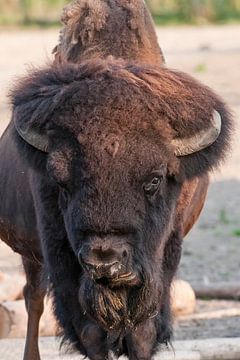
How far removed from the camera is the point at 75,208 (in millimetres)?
5609

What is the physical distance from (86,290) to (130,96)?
91cm

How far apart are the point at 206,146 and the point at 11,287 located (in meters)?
3.65

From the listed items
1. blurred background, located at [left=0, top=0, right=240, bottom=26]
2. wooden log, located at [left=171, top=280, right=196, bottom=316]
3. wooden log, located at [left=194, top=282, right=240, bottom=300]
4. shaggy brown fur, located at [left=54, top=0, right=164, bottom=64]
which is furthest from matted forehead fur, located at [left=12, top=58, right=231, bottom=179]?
blurred background, located at [left=0, top=0, right=240, bottom=26]

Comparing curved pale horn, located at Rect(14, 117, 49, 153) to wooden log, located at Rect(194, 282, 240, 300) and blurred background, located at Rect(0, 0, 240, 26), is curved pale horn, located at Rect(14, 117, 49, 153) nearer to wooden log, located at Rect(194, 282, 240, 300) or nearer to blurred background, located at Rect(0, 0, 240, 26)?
wooden log, located at Rect(194, 282, 240, 300)

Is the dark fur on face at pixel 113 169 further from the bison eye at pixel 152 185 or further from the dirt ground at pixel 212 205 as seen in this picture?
the dirt ground at pixel 212 205

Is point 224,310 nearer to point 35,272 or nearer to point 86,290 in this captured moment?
point 35,272

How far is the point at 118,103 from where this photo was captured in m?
5.74

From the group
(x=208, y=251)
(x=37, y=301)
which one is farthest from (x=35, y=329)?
(x=208, y=251)

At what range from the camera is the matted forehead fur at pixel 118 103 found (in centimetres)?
571

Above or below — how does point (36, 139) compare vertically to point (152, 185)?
above

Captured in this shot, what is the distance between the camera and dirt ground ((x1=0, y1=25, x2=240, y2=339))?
9.09 m

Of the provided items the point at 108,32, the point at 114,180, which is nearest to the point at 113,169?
the point at 114,180

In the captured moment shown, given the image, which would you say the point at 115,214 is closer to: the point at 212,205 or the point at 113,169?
the point at 113,169

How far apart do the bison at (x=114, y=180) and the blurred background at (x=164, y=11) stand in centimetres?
3665
